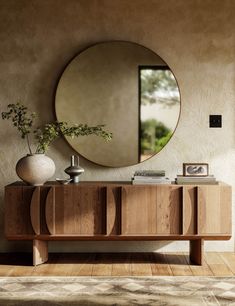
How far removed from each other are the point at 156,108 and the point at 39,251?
154 centimetres

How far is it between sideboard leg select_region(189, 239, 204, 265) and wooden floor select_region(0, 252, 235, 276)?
56 millimetres

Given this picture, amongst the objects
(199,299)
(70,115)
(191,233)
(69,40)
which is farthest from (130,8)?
(199,299)

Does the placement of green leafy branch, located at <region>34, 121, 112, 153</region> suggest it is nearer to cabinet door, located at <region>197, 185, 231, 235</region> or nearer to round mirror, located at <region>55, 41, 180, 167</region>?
round mirror, located at <region>55, 41, 180, 167</region>

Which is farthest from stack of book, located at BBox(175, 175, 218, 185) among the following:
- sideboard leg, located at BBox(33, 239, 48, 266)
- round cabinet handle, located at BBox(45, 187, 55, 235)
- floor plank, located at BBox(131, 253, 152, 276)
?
sideboard leg, located at BBox(33, 239, 48, 266)

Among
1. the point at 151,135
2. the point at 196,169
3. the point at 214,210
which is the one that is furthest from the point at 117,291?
the point at 151,135

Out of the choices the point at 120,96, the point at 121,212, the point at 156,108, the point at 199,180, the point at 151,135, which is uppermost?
the point at 120,96

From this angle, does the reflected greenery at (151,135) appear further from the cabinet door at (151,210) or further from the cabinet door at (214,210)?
the cabinet door at (214,210)

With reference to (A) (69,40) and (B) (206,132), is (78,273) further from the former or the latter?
(A) (69,40)

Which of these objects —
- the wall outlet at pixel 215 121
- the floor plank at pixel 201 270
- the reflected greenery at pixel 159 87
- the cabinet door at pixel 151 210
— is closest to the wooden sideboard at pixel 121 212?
the cabinet door at pixel 151 210

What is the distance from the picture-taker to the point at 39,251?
4555 millimetres

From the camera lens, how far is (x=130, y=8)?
4918mm

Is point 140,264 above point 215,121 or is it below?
below

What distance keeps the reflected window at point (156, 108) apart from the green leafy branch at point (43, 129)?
1.04ft

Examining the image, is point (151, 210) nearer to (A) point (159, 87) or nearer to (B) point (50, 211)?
(B) point (50, 211)
